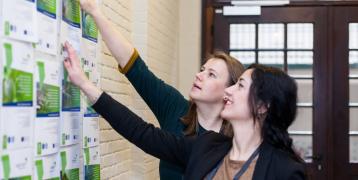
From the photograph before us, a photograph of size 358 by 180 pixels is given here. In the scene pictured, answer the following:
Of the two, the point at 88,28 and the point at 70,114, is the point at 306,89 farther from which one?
the point at 70,114

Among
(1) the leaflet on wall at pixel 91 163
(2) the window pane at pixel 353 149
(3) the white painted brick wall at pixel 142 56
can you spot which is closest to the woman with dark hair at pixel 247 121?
(1) the leaflet on wall at pixel 91 163

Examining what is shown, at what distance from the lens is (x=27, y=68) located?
1.67m

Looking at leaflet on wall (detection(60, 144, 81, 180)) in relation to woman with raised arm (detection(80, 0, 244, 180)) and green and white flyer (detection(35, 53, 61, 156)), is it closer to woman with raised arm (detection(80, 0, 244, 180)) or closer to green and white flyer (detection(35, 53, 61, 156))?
green and white flyer (detection(35, 53, 61, 156))

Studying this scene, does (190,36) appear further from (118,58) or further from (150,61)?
(118,58)

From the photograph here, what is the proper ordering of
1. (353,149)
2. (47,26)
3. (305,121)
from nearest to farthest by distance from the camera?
(47,26), (353,149), (305,121)

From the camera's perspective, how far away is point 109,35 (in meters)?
2.14

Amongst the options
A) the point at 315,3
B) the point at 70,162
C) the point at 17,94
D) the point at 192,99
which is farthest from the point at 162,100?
the point at 315,3

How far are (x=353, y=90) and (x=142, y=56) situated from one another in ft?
7.79

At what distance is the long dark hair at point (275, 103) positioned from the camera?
1915 mm

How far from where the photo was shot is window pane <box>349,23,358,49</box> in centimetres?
494

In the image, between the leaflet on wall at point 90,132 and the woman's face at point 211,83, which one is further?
the woman's face at point 211,83

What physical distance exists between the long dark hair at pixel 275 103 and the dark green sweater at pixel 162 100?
474mm

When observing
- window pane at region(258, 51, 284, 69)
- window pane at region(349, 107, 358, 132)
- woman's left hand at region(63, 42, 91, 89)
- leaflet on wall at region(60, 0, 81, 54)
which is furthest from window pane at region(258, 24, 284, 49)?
woman's left hand at region(63, 42, 91, 89)

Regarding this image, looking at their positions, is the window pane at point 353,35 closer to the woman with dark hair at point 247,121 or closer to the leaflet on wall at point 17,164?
the woman with dark hair at point 247,121
